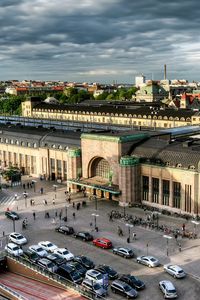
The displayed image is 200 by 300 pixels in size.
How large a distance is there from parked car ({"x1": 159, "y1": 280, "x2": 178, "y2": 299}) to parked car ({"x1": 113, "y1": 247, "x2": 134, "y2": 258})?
851 cm

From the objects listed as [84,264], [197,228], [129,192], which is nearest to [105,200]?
[129,192]

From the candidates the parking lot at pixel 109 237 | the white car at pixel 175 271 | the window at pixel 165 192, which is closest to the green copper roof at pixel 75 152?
the parking lot at pixel 109 237

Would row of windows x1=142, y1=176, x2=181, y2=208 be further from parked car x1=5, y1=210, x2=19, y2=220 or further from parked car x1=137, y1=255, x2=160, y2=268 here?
parked car x1=5, y1=210, x2=19, y2=220

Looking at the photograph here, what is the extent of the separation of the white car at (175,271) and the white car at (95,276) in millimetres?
7232

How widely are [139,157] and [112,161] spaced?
202 inches

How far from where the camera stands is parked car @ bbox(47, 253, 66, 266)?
162 feet

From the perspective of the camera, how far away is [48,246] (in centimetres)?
5472

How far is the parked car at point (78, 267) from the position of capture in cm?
4689

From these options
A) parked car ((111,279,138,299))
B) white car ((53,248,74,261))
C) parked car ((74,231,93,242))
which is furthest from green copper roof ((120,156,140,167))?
parked car ((111,279,138,299))

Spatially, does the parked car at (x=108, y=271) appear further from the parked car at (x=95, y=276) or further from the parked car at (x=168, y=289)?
the parked car at (x=168, y=289)

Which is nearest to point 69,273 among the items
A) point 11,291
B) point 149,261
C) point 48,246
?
point 11,291

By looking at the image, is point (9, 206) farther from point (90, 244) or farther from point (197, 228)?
point (197, 228)

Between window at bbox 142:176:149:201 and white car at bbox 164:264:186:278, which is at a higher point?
window at bbox 142:176:149:201

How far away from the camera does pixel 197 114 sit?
445 feet
